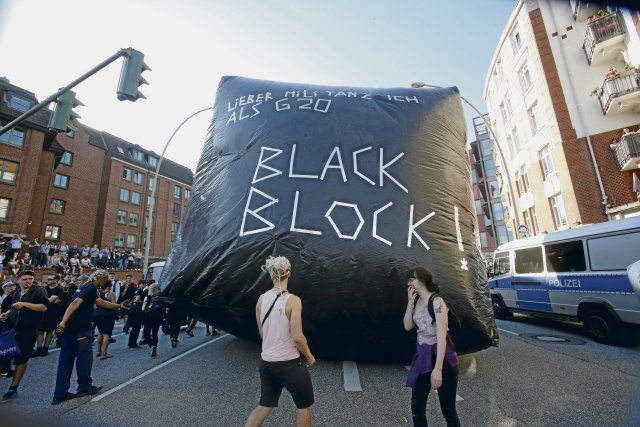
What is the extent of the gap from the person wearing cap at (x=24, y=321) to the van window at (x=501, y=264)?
38.6 feet

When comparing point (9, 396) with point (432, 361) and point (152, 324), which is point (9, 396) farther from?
point (432, 361)

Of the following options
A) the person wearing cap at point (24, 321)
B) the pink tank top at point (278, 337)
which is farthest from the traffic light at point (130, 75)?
the pink tank top at point (278, 337)

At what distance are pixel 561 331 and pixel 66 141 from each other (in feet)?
128

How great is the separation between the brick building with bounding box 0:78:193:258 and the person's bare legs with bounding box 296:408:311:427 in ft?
91.1

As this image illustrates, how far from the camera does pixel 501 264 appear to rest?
10.9 m

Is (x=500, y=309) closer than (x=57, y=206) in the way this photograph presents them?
Yes

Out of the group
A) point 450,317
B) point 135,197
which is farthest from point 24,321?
point 135,197

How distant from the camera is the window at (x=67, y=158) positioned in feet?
101

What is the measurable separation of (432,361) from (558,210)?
1870cm

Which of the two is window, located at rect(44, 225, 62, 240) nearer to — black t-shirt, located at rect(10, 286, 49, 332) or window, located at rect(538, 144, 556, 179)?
black t-shirt, located at rect(10, 286, 49, 332)

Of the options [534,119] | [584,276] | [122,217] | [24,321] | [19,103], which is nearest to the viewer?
[24,321]

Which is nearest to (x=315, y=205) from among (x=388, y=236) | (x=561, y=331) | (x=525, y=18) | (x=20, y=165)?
(x=388, y=236)

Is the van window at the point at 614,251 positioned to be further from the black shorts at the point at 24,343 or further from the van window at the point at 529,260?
the black shorts at the point at 24,343

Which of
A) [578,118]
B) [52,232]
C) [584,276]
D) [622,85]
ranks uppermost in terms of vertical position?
[622,85]
